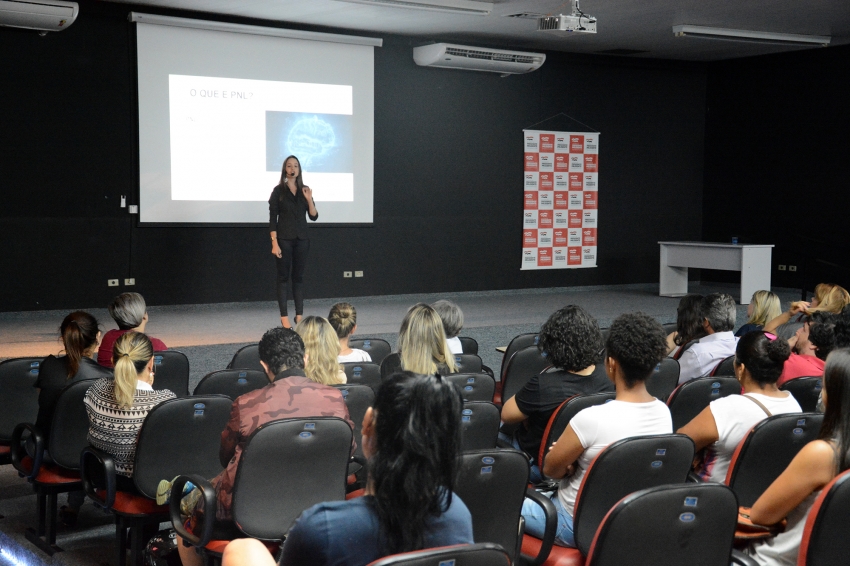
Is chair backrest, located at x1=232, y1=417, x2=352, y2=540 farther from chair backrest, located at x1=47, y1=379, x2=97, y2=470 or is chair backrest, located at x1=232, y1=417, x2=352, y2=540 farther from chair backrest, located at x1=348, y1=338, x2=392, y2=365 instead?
chair backrest, located at x1=348, y1=338, x2=392, y2=365

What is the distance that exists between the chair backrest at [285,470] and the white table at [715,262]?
8.59 meters

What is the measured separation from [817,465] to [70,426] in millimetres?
2581

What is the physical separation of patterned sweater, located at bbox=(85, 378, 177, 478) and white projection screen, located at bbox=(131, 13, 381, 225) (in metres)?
6.09

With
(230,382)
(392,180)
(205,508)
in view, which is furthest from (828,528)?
(392,180)

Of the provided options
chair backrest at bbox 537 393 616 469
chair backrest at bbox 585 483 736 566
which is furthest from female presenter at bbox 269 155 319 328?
chair backrest at bbox 585 483 736 566

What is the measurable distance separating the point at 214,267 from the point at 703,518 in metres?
7.94

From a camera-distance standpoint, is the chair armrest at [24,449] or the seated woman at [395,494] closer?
the seated woman at [395,494]

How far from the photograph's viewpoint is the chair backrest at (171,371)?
3857 mm

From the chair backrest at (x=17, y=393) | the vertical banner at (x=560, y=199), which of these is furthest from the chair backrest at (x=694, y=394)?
the vertical banner at (x=560, y=199)

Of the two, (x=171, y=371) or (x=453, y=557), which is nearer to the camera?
(x=453, y=557)

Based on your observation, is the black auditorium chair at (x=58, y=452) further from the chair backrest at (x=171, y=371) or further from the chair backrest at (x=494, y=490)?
the chair backrest at (x=494, y=490)

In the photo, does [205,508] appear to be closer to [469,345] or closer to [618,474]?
[618,474]

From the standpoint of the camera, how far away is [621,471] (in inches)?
87.0

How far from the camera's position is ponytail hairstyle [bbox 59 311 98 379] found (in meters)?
3.35
